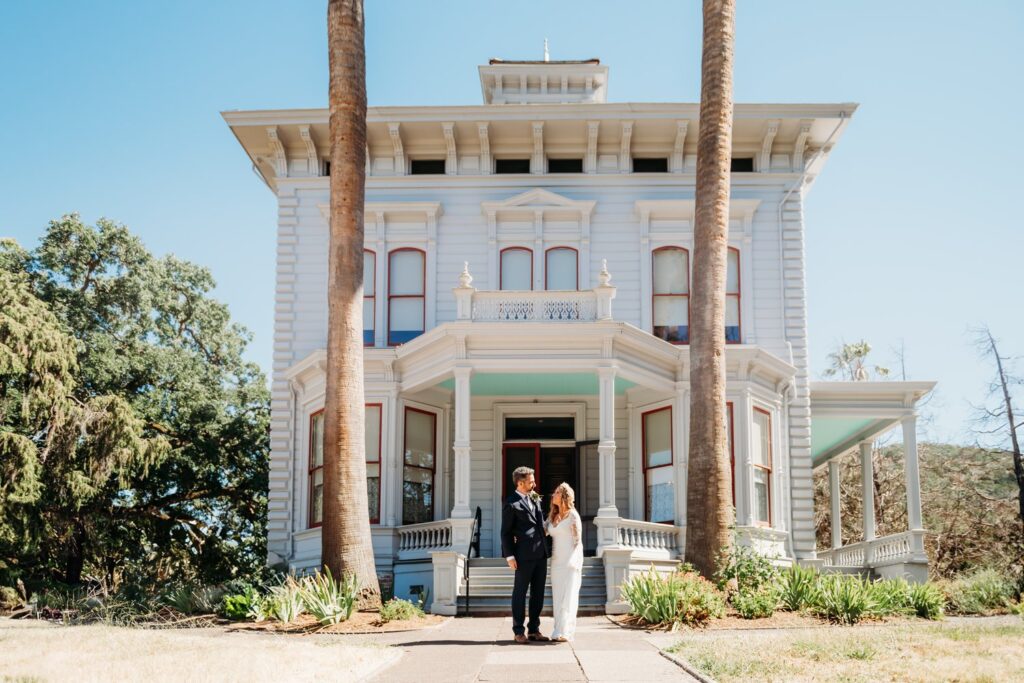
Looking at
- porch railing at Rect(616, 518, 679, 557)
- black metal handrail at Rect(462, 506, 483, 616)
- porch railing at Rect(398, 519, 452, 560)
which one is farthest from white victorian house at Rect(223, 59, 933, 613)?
black metal handrail at Rect(462, 506, 483, 616)

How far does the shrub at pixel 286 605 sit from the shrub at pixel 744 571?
5795 mm

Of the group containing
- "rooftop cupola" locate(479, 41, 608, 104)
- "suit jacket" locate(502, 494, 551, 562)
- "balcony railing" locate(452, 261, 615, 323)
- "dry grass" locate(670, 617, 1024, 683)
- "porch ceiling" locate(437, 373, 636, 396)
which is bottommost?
"dry grass" locate(670, 617, 1024, 683)

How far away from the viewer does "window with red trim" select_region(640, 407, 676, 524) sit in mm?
21156

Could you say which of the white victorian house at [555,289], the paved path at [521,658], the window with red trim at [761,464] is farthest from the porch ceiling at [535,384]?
the paved path at [521,658]

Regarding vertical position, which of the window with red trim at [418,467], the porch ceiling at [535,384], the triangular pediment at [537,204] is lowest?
the window with red trim at [418,467]

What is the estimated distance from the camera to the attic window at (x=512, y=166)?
77.3ft

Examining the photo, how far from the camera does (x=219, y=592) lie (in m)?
17.6

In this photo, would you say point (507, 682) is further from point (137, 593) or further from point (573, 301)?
point (137, 593)

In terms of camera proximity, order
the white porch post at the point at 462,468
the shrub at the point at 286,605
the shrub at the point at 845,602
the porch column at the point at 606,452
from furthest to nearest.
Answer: the porch column at the point at 606,452 → the white porch post at the point at 462,468 → the shrub at the point at 286,605 → the shrub at the point at 845,602

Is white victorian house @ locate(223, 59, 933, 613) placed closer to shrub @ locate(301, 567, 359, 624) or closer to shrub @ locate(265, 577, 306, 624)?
shrub @ locate(301, 567, 359, 624)

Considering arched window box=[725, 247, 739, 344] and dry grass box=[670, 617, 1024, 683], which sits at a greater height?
arched window box=[725, 247, 739, 344]

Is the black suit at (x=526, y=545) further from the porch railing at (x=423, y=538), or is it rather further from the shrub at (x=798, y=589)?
the porch railing at (x=423, y=538)

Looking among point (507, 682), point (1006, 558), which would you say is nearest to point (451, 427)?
point (507, 682)

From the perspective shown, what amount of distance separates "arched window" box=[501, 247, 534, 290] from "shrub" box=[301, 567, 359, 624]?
8.66m
